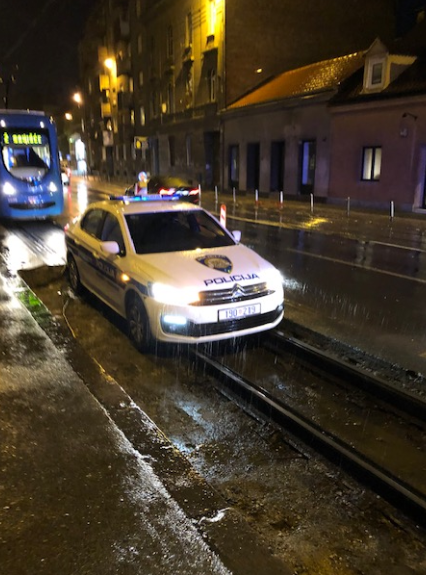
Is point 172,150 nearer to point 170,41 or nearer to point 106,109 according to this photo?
point 170,41

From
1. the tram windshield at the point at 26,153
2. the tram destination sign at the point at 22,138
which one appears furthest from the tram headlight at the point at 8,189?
the tram destination sign at the point at 22,138

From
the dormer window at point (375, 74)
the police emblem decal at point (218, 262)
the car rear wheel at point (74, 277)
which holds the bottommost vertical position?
the car rear wheel at point (74, 277)

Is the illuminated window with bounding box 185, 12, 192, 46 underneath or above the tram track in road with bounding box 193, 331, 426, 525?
above

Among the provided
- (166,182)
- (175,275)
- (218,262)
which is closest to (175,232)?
(218,262)

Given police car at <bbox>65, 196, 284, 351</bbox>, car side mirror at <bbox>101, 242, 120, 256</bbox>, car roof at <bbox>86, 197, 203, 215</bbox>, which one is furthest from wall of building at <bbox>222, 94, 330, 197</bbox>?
car side mirror at <bbox>101, 242, 120, 256</bbox>

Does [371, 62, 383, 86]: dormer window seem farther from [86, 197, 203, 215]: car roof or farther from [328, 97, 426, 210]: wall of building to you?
[86, 197, 203, 215]: car roof

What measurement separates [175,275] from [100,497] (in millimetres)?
2853

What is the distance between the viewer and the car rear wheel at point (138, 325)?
6.01m

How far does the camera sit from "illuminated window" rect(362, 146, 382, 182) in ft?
75.1

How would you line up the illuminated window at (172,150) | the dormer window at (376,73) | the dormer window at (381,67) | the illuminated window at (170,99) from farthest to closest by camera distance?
the illuminated window at (172,150)
the illuminated window at (170,99)
the dormer window at (376,73)
the dormer window at (381,67)

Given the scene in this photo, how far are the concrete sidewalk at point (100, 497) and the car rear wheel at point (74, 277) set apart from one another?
3388 mm

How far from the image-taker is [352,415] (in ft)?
15.8

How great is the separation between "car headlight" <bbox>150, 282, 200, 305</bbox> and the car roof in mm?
1748

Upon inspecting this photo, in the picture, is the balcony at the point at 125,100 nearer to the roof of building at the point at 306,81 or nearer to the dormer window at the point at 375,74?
the roof of building at the point at 306,81
